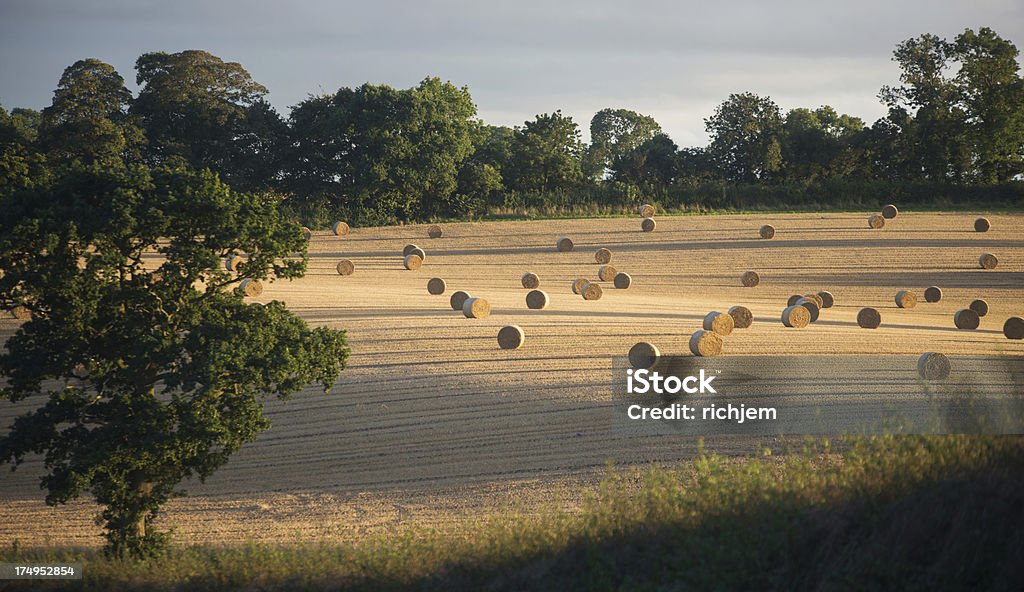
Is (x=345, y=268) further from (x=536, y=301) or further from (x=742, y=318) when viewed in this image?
(x=742, y=318)

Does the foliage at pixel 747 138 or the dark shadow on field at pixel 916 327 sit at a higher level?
the foliage at pixel 747 138

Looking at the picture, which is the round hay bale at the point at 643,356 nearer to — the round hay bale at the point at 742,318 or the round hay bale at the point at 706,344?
the round hay bale at the point at 706,344

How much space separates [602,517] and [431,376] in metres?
12.5

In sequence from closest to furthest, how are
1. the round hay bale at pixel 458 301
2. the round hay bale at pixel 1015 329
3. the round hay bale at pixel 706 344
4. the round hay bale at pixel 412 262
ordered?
1. the round hay bale at pixel 706 344
2. the round hay bale at pixel 1015 329
3. the round hay bale at pixel 458 301
4. the round hay bale at pixel 412 262

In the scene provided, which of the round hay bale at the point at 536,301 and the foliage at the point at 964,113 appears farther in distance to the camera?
the foliage at the point at 964,113

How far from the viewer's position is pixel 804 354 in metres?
23.5

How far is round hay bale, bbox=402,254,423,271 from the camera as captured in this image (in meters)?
42.4

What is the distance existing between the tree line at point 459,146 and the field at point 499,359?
483 inches

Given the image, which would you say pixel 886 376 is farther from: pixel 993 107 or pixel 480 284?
pixel 993 107

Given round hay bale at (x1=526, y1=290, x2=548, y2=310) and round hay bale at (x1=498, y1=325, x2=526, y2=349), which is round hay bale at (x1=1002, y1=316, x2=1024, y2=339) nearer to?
round hay bale at (x1=526, y1=290, x2=548, y2=310)

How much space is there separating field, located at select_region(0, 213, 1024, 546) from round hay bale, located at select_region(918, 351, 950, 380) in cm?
258

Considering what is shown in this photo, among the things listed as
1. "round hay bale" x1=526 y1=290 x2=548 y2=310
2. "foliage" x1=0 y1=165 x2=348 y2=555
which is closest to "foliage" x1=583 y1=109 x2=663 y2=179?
"round hay bale" x1=526 y1=290 x2=548 y2=310

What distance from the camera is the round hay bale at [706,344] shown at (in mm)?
23328

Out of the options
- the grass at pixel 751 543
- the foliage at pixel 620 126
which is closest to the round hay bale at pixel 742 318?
the grass at pixel 751 543
